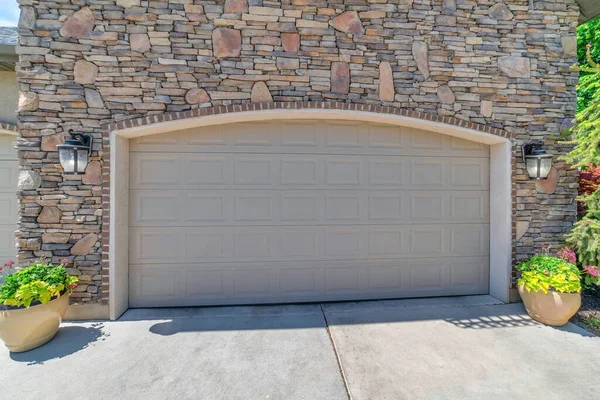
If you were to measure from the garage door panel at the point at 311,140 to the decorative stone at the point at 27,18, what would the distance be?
174 centimetres

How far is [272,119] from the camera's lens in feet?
12.1

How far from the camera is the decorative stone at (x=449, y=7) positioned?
3695 millimetres

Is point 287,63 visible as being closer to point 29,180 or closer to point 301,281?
point 301,281

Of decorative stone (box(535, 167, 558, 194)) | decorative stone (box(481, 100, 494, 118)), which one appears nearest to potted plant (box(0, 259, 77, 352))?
decorative stone (box(481, 100, 494, 118))

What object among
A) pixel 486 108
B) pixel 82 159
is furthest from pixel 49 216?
pixel 486 108

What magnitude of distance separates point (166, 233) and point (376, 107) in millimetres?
3350

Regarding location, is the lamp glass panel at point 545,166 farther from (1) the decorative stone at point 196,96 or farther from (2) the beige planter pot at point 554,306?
(1) the decorative stone at point 196,96

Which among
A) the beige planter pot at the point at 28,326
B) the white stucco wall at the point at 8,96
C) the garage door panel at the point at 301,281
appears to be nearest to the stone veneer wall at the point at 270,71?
the beige planter pot at the point at 28,326

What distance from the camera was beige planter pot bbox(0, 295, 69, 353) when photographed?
2.58 meters

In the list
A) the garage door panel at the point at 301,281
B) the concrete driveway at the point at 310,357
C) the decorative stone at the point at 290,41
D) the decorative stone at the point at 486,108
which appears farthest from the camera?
the decorative stone at the point at 486,108

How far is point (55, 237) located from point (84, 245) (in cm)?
35

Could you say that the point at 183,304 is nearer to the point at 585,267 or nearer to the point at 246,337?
the point at 246,337

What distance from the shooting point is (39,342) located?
275 centimetres

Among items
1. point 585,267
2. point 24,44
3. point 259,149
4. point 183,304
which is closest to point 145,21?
point 24,44
